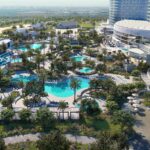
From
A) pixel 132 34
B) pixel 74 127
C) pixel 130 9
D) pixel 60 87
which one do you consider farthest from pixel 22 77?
pixel 130 9

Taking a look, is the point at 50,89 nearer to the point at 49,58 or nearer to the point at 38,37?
the point at 49,58

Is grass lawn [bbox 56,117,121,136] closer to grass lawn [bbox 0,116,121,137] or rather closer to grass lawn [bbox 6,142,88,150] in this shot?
grass lawn [bbox 0,116,121,137]

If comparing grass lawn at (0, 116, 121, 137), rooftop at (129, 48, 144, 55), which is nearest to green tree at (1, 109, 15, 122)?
grass lawn at (0, 116, 121, 137)

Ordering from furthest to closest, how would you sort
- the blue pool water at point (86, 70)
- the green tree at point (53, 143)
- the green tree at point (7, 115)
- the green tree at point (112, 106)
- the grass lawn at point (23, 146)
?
the blue pool water at point (86, 70) → the green tree at point (112, 106) → the green tree at point (7, 115) → the grass lawn at point (23, 146) → the green tree at point (53, 143)

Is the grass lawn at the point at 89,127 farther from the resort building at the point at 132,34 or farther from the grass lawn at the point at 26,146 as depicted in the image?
the resort building at the point at 132,34

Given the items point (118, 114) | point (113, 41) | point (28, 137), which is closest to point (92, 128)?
point (118, 114)

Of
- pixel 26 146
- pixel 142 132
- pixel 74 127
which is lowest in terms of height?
pixel 142 132

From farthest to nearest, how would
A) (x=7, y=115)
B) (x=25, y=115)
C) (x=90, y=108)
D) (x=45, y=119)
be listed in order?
(x=90, y=108) < (x=25, y=115) < (x=7, y=115) < (x=45, y=119)

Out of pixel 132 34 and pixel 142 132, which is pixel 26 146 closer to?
Result: pixel 142 132

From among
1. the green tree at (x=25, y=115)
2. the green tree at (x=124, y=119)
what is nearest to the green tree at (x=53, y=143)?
the green tree at (x=124, y=119)
